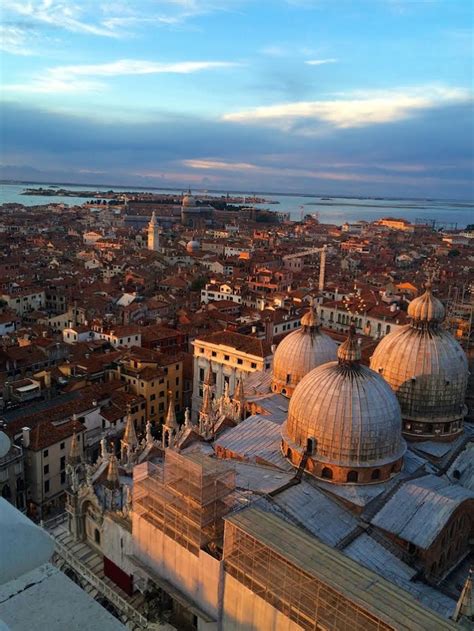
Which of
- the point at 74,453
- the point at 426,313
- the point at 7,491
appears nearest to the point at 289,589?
the point at 74,453

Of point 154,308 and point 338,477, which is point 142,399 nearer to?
point 338,477

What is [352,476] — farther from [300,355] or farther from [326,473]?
[300,355]

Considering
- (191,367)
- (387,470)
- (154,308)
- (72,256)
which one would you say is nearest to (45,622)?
(387,470)

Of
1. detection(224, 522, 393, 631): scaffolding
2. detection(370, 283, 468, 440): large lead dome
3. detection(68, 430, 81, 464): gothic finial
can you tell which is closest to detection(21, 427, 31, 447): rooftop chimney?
detection(68, 430, 81, 464): gothic finial

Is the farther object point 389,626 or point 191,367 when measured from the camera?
point 191,367

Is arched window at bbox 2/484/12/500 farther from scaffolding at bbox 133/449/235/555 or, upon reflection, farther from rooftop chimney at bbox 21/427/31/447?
scaffolding at bbox 133/449/235/555

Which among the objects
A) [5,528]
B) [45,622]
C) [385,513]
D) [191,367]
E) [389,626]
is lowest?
[191,367]
